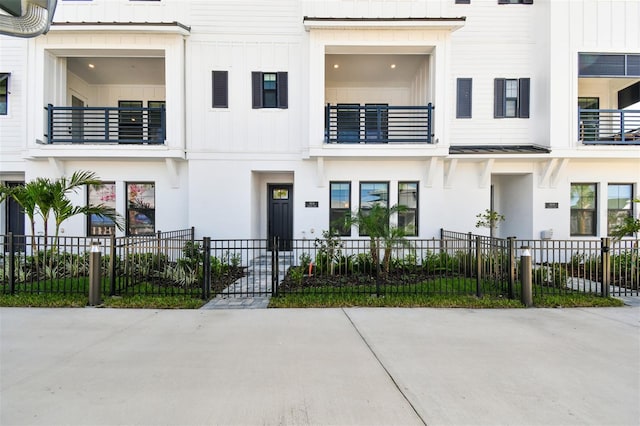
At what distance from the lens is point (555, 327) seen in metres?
5.34

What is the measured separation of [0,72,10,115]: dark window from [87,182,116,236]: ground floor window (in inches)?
157

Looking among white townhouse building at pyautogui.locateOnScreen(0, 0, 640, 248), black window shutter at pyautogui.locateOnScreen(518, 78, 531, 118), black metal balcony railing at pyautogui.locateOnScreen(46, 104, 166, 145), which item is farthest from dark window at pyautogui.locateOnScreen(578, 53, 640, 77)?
black metal balcony railing at pyautogui.locateOnScreen(46, 104, 166, 145)

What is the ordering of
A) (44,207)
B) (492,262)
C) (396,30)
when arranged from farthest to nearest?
(396,30), (44,207), (492,262)

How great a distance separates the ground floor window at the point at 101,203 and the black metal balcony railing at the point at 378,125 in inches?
312

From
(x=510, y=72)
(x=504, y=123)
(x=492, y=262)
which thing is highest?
(x=510, y=72)

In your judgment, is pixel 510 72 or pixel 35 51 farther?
pixel 510 72

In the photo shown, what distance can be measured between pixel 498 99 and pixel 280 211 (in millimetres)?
9036

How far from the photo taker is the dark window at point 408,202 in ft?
36.1

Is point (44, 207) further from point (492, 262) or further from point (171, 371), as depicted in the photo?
point (492, 262)

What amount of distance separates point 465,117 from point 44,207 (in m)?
13.3

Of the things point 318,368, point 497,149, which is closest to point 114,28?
point 318,368

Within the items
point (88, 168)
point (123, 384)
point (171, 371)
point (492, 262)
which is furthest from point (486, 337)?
point (88, 168)

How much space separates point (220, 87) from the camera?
34.8 ft

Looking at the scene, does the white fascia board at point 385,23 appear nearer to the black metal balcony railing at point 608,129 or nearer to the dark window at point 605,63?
the dark window at point 605,63
